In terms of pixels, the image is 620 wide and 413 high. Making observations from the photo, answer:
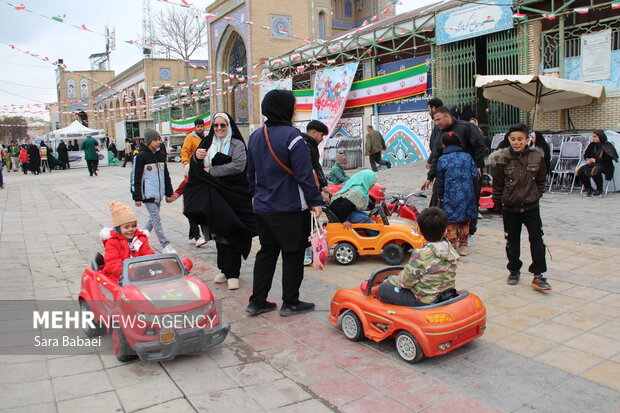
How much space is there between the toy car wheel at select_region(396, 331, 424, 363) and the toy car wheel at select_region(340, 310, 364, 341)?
35 cm

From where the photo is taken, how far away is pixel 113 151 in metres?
34.4

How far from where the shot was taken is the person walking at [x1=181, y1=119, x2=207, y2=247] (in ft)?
22.0

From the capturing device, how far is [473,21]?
14.1 meters

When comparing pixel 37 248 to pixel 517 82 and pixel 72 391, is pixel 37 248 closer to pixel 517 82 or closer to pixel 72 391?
pixel 72 391

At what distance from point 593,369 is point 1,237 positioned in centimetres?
848

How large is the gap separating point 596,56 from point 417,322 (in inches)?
436

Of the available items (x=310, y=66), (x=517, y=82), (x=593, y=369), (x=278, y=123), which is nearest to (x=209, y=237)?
(x=278, y=123)

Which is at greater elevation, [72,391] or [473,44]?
[473,44]

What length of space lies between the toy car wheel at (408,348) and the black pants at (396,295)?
221mm

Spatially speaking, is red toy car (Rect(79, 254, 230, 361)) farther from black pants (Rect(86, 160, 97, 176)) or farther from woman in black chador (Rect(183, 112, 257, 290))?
black pants (Rect(86, 160, 97, 176))

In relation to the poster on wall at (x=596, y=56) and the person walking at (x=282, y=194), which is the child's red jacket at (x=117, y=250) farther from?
the poster on wall at (x=596, y=56)

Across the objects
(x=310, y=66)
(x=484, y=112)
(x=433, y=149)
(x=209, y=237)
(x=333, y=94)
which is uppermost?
(x=310, y=66)

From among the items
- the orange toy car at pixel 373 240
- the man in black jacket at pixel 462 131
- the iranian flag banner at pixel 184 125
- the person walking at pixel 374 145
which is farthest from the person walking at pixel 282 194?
the iranian flag banner at pixel 184 125

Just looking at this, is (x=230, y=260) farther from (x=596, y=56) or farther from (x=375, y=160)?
(x=375, y=160)
